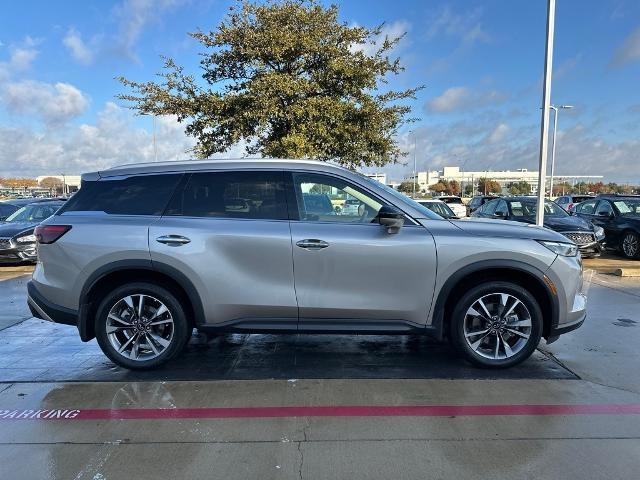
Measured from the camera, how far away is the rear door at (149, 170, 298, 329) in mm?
4488

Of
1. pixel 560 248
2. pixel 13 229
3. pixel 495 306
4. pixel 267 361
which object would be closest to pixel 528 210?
pixel 560 248

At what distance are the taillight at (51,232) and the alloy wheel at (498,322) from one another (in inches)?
146

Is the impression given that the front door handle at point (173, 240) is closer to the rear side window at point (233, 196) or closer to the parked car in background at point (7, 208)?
the rear side window at point (233, 196)

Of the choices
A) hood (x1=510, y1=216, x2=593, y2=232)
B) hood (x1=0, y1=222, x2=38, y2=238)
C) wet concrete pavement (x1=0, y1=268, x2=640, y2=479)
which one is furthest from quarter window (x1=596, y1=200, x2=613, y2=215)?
hood (x1=0, y1=222, x2=38, y2=238)

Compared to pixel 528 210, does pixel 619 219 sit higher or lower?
lower

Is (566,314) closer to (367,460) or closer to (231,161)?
(367,460)

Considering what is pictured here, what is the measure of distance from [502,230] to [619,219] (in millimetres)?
10709

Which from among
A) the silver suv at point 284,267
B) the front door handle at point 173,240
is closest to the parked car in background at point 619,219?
the silver suv at point 284,267

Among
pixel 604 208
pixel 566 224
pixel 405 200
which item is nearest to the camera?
pixel 405 200

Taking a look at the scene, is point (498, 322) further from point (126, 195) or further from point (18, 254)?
point (18, 254)

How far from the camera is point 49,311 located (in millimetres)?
4688

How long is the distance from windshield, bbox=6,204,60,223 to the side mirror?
463 inches

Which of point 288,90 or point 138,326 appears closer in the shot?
point 138,326

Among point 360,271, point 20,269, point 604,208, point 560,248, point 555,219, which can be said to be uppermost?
point 560,248
